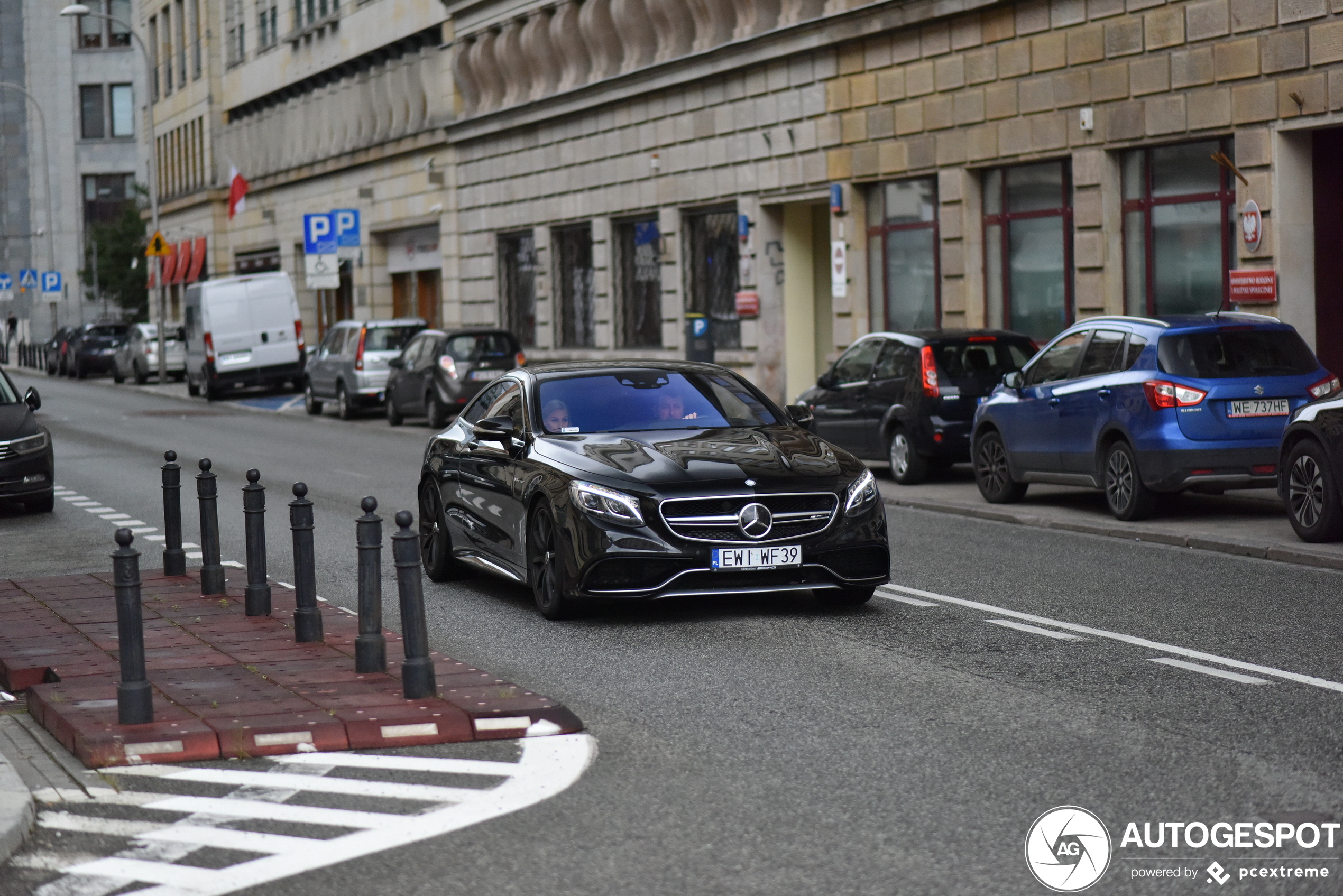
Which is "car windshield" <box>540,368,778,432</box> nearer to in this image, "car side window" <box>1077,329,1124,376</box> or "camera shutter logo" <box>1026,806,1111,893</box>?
"car side window" <box>1077,329,1124,376</box>

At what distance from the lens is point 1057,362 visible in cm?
1658

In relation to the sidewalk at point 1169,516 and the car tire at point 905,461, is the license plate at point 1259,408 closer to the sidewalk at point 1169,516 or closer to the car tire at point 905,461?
the sidewalk at point 1169,516

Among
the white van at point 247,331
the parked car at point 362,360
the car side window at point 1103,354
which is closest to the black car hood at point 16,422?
the car side window at point 1103,354

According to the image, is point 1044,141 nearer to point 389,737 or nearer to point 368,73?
point 389,737

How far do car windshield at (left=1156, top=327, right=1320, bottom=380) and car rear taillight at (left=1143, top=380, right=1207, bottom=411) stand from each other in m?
0.12

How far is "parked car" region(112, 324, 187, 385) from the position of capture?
53.0m

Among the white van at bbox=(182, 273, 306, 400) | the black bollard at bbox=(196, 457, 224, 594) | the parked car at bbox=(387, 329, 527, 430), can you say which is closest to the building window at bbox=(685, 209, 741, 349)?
the parked car at bbox=(387, 329, 527, 430)

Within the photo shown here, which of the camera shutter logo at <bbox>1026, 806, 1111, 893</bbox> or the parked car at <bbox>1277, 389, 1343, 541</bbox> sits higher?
the parked car at <bbox>1277, 389, 1343, 541</bbox>

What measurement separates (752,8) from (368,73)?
21.1m

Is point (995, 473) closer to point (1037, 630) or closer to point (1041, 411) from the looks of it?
point (1041, 411)

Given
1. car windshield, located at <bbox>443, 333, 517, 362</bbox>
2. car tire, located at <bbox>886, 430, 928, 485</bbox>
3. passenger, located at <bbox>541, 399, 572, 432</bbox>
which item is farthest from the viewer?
car windshield, located at <bbox>443, 333, 517, 362</bbox>

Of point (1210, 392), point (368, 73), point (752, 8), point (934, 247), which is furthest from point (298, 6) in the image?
point (1210, 392)

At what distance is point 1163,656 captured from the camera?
9.11 m

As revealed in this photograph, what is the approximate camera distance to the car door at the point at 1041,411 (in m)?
16.4
